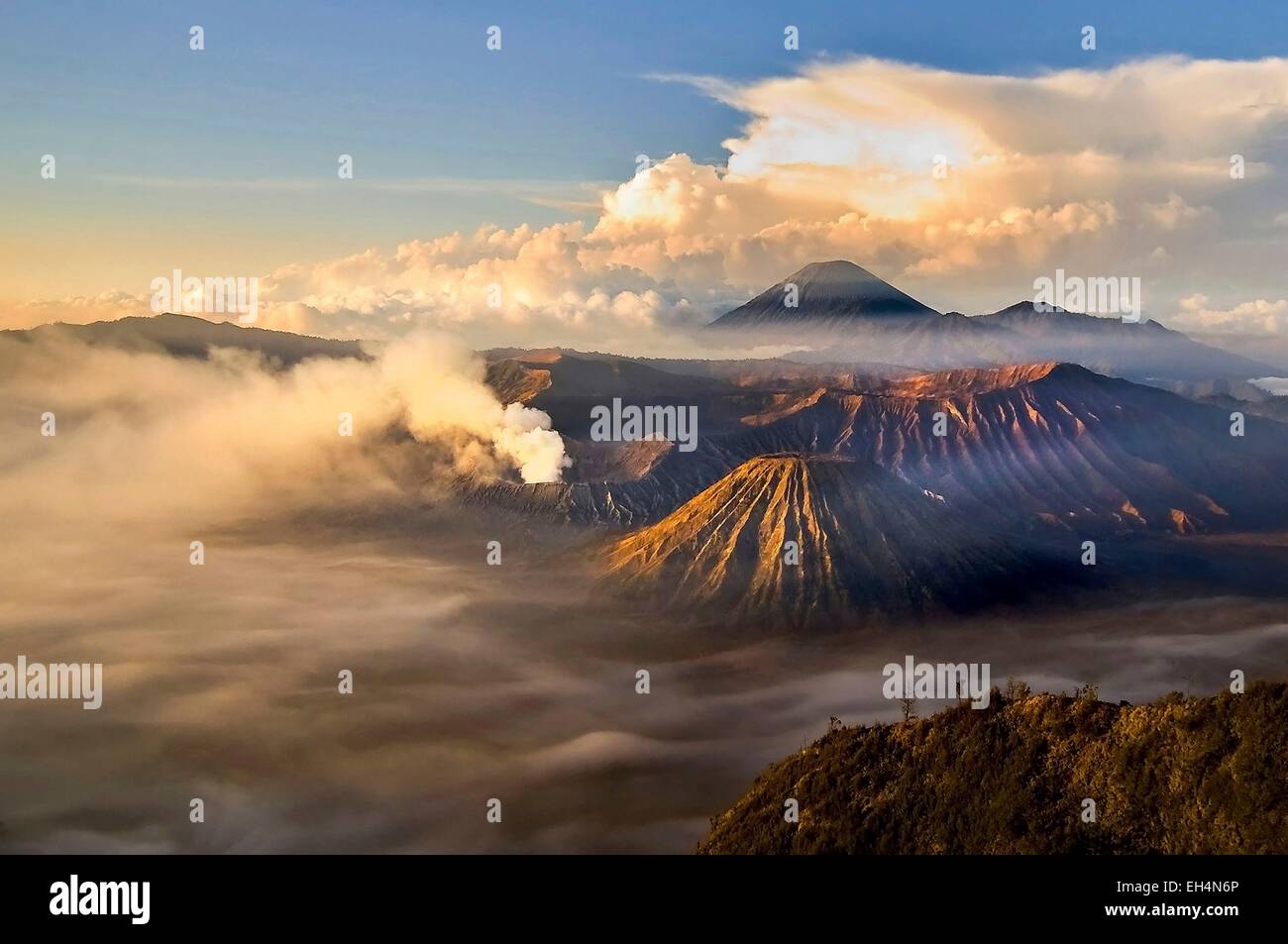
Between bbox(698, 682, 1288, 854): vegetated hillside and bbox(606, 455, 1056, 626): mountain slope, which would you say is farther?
bbox(606, 455, 1056, 626): mountain slope

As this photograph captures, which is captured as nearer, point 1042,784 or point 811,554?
point 1042,784

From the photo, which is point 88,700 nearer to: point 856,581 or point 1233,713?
point 856,581

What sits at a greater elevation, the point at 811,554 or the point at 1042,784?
the point at 811,554

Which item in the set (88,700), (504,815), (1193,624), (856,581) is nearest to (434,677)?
(88,700)

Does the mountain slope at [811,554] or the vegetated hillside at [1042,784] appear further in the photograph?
the mountain slope at [811,554]
